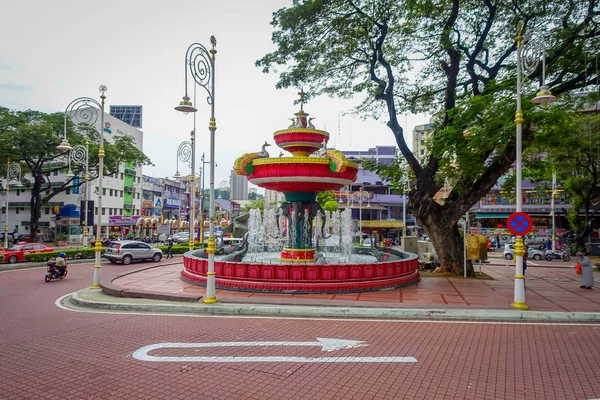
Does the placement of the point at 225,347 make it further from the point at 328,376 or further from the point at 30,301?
→ the point at 30,301

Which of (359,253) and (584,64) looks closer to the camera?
(584,64)

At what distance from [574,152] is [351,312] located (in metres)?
26.3

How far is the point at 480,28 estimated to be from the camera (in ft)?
56.7

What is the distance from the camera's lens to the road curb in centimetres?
985

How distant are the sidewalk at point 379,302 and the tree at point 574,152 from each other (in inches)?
215

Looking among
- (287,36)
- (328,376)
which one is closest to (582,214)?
(287,36)

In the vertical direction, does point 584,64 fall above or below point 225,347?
above

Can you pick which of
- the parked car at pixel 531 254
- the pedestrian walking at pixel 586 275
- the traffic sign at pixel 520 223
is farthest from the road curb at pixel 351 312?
the parked car at pixel 531 254

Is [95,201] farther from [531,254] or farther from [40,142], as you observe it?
[531,254]

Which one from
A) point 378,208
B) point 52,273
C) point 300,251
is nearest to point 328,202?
point 378,208

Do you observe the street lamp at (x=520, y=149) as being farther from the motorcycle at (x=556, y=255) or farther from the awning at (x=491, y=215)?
the awning at (x=491, y=215)

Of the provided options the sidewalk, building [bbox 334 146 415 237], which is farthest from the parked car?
building [bbox 334 146 415 237]

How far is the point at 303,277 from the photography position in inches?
502

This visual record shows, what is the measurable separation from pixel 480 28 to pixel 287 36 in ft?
28.6
